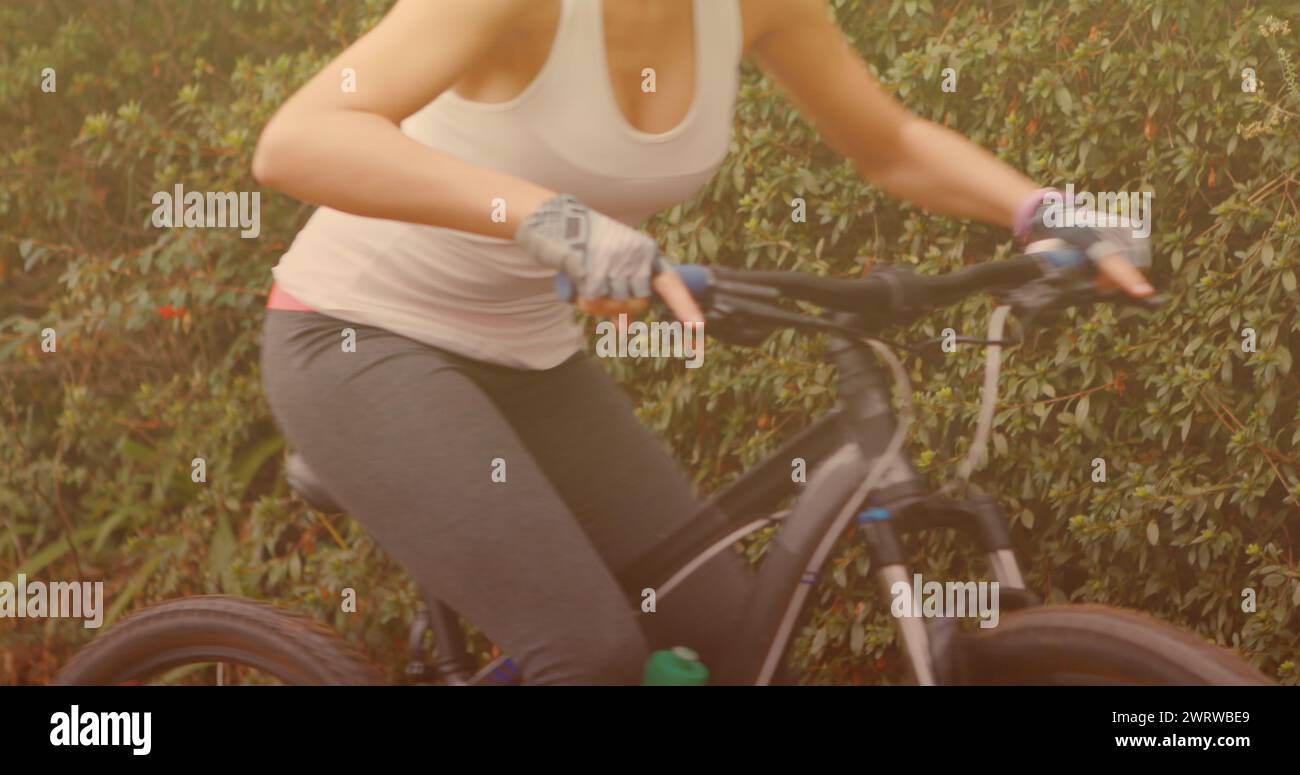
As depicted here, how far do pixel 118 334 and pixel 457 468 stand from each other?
2.09 metres

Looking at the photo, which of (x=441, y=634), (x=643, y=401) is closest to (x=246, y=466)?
(x=643, y=401)

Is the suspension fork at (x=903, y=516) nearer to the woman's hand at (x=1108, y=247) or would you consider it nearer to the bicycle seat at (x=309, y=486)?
the woman's hand at (x=1108, y=247)

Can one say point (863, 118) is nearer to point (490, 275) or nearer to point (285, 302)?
point (490, 275)

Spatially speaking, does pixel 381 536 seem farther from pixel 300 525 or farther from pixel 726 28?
pixel 300 525

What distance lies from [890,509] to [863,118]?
2.52 ft

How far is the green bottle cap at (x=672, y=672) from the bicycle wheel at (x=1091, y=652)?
1.33ft

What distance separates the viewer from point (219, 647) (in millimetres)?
2295

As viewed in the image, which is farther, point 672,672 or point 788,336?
point 788,336

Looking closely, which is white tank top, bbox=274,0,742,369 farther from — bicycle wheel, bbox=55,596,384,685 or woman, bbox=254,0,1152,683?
bicycle wheel, bbox=55,596,384,685

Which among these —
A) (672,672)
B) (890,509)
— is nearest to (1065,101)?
(890,509)

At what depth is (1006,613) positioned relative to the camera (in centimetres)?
186

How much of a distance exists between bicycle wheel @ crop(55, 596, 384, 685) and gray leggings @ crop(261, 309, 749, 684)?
22 cm

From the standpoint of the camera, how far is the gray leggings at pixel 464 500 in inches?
77.4
